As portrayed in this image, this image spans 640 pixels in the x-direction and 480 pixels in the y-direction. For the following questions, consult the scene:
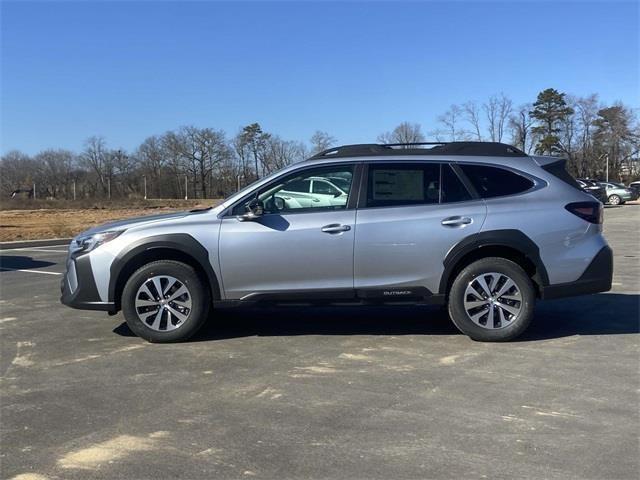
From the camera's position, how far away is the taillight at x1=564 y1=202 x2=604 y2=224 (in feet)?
19.2

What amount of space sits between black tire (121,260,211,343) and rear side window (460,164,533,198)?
286cm

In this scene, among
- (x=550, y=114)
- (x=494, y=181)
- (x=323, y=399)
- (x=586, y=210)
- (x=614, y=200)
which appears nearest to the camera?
(x=323, y=399)

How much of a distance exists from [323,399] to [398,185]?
7.95ft

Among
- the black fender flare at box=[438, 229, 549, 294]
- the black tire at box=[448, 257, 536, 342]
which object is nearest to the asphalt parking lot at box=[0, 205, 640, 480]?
the black tire at box=[448, 257, 536, 342]

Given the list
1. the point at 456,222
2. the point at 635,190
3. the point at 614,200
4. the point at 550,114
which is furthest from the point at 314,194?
the point at 550,114

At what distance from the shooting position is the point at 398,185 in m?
5.97

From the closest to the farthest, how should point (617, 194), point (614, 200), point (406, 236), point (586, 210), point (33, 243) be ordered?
point (406, 236) < point (586, 210) < point (33, 243) < point (617, 194) < point (614, 200)

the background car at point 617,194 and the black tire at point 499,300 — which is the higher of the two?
the background car at point 617,194

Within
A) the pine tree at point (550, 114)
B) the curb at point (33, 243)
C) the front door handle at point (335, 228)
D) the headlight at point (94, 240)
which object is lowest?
the curb at point (33, 243)

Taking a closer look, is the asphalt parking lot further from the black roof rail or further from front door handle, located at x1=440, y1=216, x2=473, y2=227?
the black roof rail

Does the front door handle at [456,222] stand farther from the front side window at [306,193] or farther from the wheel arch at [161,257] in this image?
the wheel arch at [161,257]

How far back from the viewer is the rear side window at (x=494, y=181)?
5.96m

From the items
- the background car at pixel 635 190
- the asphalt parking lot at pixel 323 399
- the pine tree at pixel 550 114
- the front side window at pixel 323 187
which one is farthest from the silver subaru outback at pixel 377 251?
the pine tree at pixel 550 114

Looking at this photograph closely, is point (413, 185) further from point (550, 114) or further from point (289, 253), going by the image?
point (550, 114)
